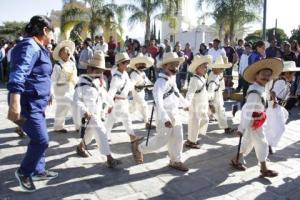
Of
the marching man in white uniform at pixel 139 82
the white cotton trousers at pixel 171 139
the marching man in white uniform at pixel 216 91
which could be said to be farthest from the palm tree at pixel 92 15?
the white cotton trousers at pixel 171 139

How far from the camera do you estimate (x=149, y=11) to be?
66.9 feet

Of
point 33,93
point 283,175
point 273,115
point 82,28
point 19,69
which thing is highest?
point 82,28

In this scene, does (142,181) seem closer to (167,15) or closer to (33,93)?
(33,93)

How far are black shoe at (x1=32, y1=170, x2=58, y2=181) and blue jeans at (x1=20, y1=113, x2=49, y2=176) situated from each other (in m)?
0.23

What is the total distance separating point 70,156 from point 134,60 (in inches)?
117

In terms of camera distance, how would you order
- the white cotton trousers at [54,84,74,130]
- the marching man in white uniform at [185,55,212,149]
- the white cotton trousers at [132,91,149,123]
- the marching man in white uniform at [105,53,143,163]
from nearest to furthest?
the marching man in white uniform at [105,53,143,163]
the marching man in white uniform at [185,55,212,149]
the white cotton trousers at [54,84,74,130]
the white cotton trousers at [132,91,149,123]

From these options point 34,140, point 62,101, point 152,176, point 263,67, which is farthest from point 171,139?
point 62,101

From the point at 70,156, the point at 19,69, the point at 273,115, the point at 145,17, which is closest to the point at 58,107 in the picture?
the point at 70,156

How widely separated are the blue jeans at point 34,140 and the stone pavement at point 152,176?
0.33 meters

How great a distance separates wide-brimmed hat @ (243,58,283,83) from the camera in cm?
538

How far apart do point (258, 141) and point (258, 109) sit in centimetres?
47

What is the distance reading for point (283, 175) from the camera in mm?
5516

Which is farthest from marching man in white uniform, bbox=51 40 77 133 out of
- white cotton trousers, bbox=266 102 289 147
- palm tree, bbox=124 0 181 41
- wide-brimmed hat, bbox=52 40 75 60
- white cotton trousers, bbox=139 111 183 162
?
palm tree, bbox=124 0 181 41

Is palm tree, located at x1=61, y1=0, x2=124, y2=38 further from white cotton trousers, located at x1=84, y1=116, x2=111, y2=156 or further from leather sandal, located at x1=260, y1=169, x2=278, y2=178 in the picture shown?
leather sandal, located at x1=260, y1=169, x2=278, y2=178
